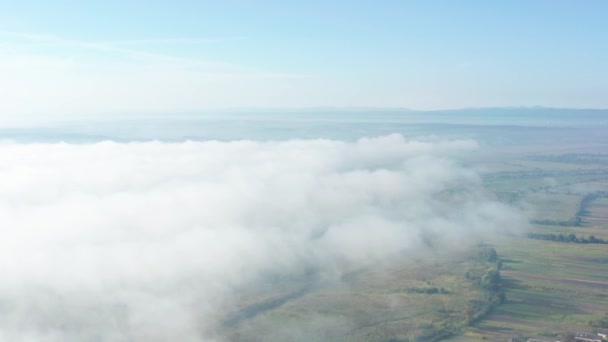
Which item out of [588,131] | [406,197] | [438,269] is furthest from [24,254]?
[588,131]

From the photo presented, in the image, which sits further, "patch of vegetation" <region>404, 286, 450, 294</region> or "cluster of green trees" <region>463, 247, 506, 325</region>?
"patch of vegetation" <region>404, 286, 450, 294</region>

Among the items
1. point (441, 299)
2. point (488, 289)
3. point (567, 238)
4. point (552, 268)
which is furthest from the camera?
point (567, 238)

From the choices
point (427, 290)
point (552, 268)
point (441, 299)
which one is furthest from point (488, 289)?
point (552, 268)

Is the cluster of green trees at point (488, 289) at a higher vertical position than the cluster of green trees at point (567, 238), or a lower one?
lower

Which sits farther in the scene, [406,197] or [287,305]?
[406,197]

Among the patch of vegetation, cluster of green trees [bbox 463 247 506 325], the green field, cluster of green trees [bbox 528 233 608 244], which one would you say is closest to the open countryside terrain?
the green field

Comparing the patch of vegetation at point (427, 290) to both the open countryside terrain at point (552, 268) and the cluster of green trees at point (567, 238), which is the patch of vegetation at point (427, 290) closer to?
the open countryside terrain at point (552, 268)

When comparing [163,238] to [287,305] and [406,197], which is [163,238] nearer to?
[287,305]

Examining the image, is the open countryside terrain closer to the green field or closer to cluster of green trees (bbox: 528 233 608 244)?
the green field

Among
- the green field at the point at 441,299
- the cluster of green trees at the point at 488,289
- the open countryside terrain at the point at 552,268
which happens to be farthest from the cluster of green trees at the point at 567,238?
the cluster of green trees at the point at 488,289

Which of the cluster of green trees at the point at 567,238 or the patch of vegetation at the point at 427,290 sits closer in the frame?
the patch of vegetation at the point at 427,290

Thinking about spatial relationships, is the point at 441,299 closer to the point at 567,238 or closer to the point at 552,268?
the point at 552,268
